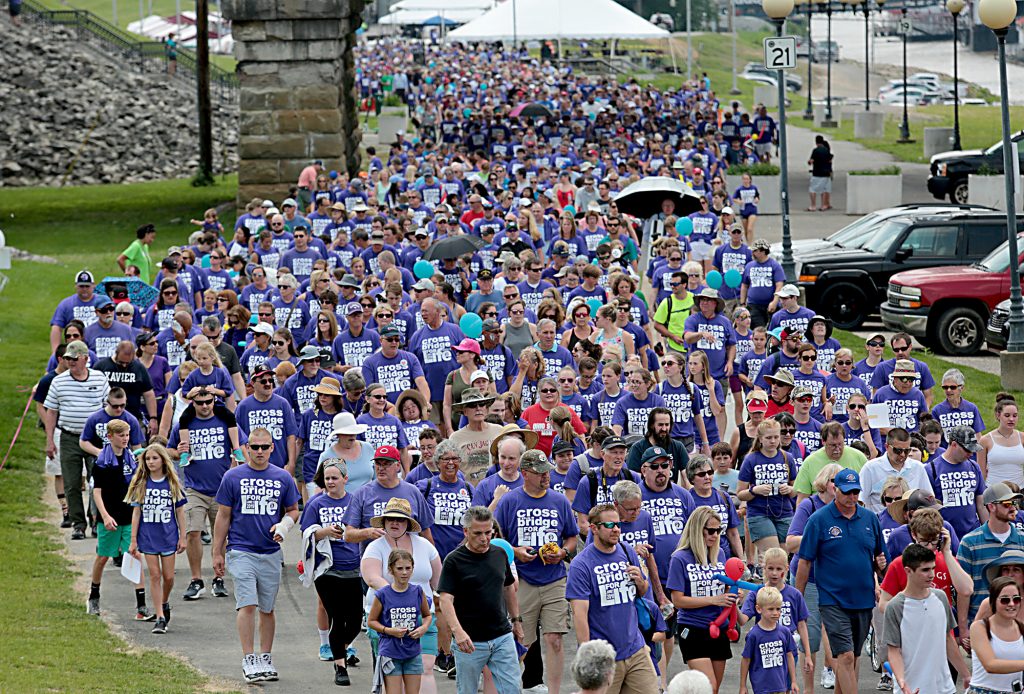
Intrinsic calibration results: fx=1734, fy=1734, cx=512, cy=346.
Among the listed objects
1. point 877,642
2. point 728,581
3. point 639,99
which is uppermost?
point 639,99

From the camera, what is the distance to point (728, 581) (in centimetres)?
1078

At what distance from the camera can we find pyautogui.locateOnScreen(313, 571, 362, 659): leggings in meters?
12.1

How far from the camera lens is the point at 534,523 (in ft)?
37.5

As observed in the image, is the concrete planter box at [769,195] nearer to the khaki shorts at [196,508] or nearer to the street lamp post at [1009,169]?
the street lamp post at [1009,169]

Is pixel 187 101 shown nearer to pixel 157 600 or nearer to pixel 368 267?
pixel 368 267

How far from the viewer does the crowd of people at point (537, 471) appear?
10.6 metres

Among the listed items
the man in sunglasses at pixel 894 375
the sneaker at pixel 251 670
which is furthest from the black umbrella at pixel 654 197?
the sneaker at pixel 251 670

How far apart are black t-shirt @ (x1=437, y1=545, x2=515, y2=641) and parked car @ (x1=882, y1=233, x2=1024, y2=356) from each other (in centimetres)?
1414

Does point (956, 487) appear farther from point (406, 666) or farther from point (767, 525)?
point (406, 666)

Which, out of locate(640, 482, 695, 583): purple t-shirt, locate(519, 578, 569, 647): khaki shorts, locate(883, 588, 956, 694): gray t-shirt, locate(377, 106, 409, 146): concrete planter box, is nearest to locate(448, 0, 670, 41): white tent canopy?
locate(377, 106, 409, 146): concrete planter box

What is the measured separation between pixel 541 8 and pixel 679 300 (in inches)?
1247

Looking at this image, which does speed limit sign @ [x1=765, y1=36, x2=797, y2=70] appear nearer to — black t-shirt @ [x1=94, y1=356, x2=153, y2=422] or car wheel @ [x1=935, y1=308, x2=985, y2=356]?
car wheel @ [x1=935, y1=308, x2=985, y2=356]

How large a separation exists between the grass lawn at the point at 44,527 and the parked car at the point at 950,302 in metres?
11.5

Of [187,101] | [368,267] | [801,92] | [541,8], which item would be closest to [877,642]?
[368,267]
